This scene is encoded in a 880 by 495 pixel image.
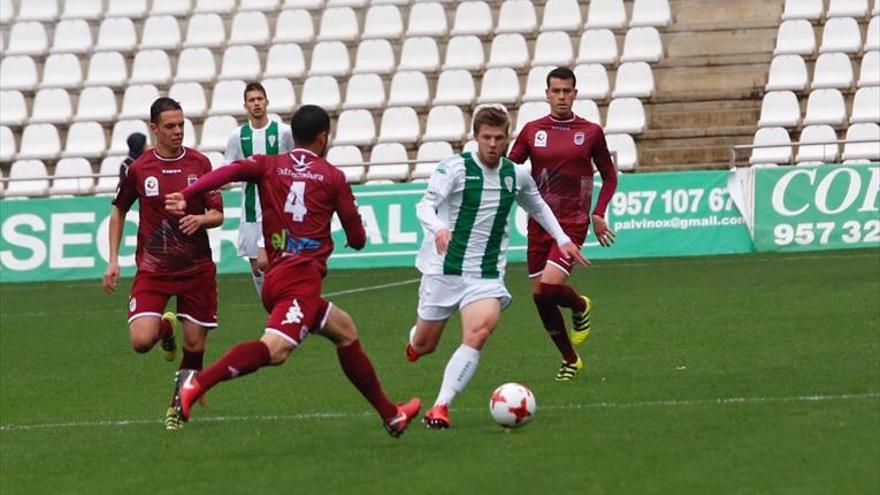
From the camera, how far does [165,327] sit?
1203 cm

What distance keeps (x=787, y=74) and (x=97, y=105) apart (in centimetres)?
1139

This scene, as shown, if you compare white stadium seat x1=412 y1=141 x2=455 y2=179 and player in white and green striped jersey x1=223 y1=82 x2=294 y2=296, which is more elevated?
player in white and green striped jersey x1=223 y1=82 x2=294 y2=296

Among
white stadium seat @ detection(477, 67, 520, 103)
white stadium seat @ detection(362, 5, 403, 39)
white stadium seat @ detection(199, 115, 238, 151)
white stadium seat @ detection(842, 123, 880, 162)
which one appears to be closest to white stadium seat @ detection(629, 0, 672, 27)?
white stadium seat @ detection(477, 67, 520, 103)

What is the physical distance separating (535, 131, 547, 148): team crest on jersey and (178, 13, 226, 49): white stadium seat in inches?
705

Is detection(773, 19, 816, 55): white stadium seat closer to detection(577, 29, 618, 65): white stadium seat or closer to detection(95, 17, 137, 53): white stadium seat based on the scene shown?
detection(577, 29, 618, 65): white stadium seat

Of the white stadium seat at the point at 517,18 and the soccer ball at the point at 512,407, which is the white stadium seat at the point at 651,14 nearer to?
the white stadium seat at the point at 517,18

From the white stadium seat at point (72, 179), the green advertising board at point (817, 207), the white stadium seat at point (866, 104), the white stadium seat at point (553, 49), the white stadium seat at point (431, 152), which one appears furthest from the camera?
the white stadium seat at point (553, 49)

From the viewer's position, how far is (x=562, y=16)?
94.2 ft

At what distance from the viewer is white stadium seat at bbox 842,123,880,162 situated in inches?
945

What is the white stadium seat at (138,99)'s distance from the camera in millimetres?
29094

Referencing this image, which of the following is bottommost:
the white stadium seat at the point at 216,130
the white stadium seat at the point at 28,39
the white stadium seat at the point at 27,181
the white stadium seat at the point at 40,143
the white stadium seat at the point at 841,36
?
the white stadium seat at the point at 27,181

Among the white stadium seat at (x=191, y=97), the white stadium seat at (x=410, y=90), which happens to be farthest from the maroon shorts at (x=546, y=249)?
the white stadium seat at (x=191, y=97)

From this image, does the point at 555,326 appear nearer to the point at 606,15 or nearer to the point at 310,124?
the point at 310,124

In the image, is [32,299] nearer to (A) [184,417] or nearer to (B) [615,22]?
(B) [615,22]
